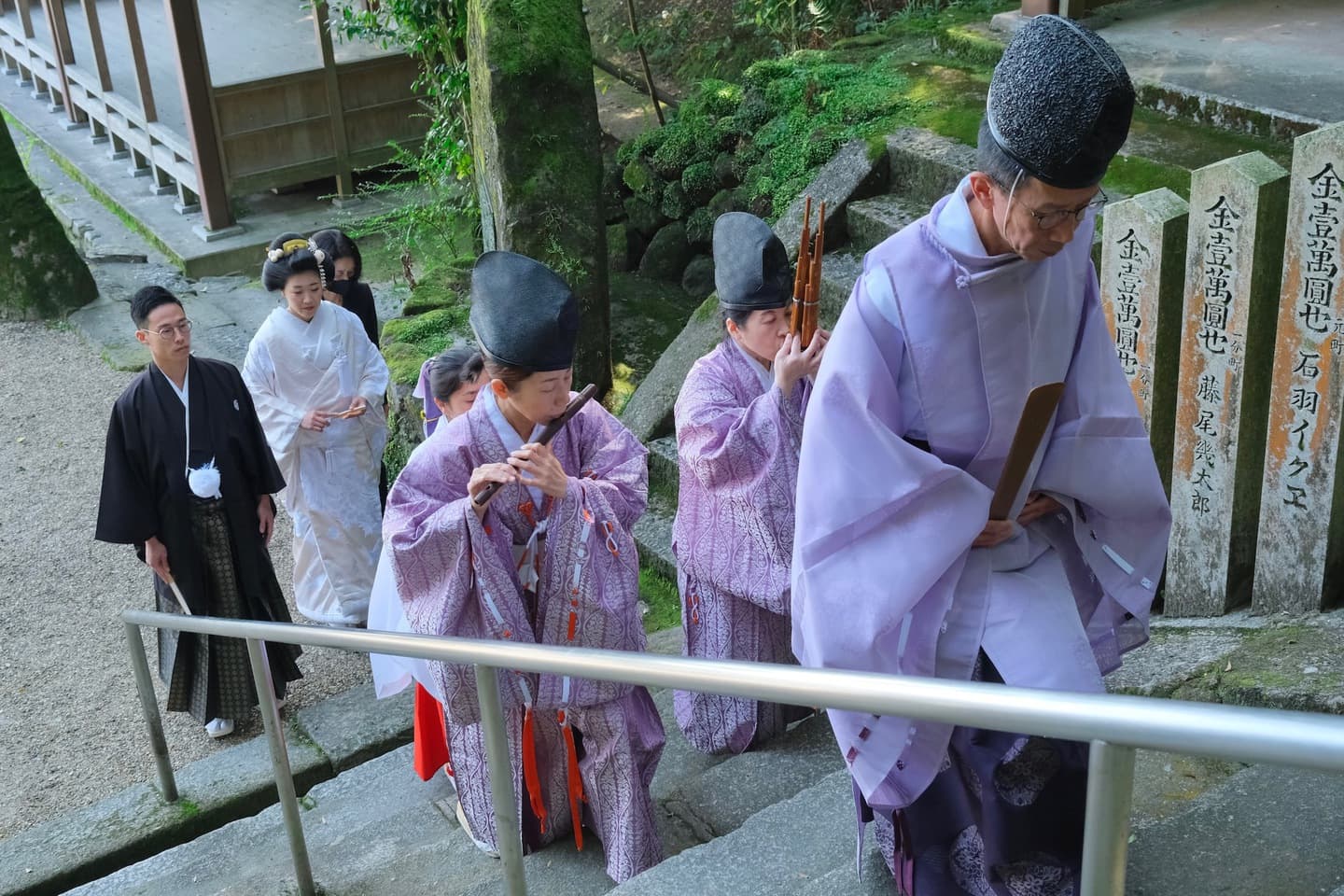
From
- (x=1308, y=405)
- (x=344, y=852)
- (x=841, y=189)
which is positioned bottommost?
(x=344, y=852)

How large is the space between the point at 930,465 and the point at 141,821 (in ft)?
13.4

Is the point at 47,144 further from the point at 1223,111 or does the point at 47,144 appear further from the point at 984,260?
the point at 984,260

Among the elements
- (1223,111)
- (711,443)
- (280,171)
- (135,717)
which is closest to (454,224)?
(280,171)

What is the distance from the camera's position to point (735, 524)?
4293mm

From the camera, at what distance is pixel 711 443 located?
13.7 ft

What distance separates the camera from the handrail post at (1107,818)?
5.03ft

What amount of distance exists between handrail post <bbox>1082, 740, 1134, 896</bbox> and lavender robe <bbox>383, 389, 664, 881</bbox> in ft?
7.14

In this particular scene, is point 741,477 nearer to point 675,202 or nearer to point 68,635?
point 68,635

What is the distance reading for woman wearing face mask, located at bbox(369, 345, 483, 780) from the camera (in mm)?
4227

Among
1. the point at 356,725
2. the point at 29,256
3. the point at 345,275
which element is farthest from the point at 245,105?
the point at 356,725

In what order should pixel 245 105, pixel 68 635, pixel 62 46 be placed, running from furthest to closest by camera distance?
pixel 62 46 → pixel 245 105 → pixel 68 635

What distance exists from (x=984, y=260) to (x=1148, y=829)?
4.50 ft

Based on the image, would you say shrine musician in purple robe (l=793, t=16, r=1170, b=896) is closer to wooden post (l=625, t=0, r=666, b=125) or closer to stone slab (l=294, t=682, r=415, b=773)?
stone slab (l=294, t=682, r=415, b=773)

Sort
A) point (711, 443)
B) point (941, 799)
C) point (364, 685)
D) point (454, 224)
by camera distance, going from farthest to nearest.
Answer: point (454, 224) < point (364, 685) < point (711, 443) < point (941, 799)
